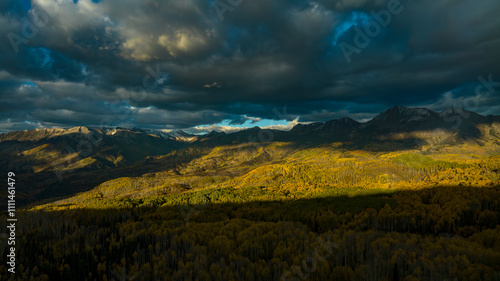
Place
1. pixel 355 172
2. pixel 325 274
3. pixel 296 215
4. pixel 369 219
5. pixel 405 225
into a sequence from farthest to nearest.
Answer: pixel 355 172, pixel 296 215, pixel 369 219, pixel 405 225, pixel 325 274

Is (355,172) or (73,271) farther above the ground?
(73,271)

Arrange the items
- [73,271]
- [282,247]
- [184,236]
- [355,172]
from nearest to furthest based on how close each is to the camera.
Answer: [73,271] → [282,247] → [184,236] → [355,172]

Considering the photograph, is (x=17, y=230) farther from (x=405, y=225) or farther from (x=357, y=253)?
(x=405, y=225)

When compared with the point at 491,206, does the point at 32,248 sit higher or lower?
higher

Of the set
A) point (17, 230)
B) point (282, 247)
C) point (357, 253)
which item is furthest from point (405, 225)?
point (17, 230)

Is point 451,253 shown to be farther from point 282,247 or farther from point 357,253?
point 282,247

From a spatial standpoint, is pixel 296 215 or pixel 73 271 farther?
pixel 296 215

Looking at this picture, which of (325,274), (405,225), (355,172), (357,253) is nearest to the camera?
(325,274)

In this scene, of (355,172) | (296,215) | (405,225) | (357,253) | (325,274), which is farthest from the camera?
(355,172)

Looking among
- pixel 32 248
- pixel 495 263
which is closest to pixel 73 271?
pixel 32 248

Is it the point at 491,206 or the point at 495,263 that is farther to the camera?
the point at 491,206
